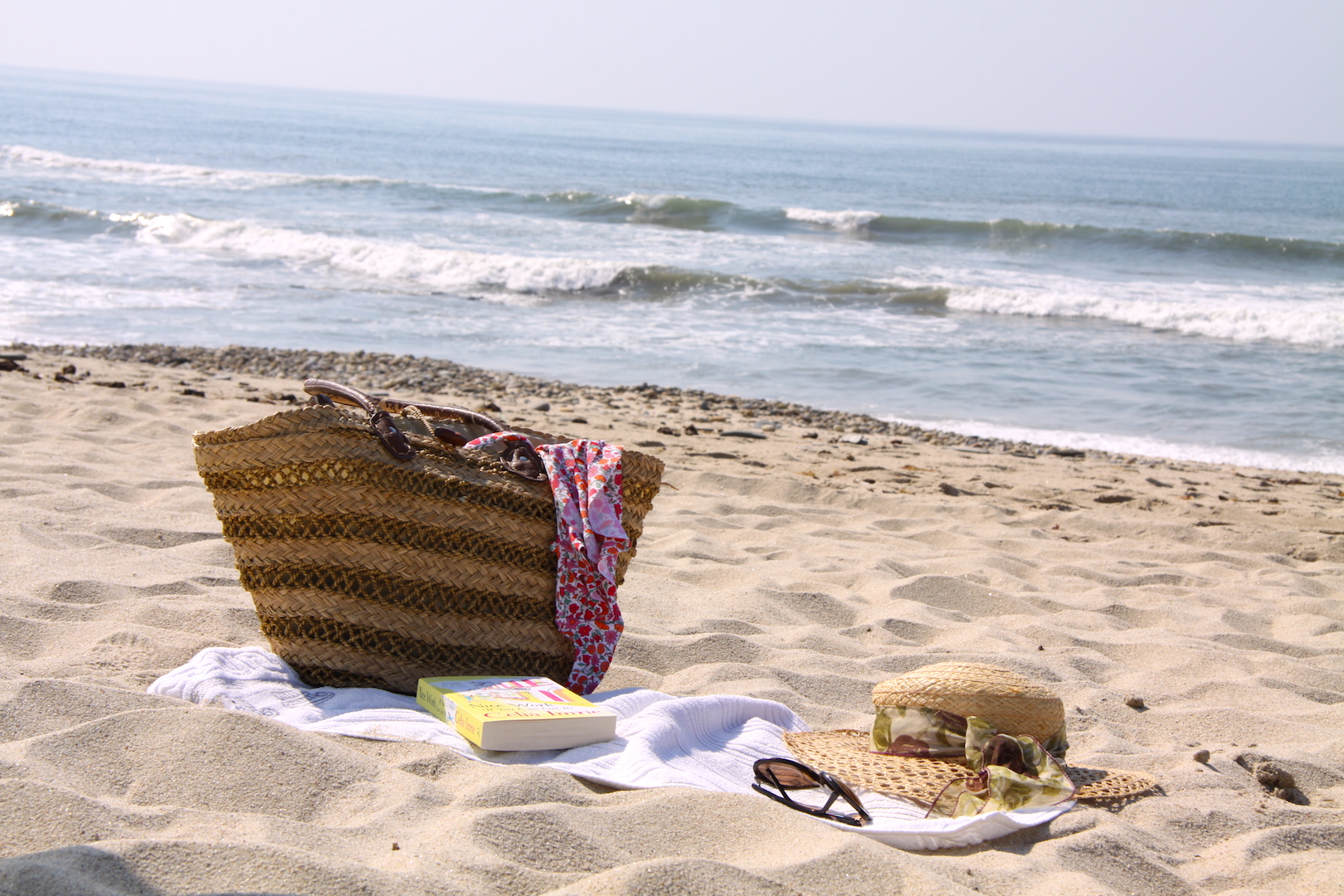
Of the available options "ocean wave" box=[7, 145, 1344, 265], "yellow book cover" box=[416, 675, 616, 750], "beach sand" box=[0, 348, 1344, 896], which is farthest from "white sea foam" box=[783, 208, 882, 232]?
"yellow book cover" box=[416, 675, 616, 750]

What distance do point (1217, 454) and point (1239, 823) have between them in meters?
6.92

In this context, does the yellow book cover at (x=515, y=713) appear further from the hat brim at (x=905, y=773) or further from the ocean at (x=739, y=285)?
the ocean at (x=739, y=285)

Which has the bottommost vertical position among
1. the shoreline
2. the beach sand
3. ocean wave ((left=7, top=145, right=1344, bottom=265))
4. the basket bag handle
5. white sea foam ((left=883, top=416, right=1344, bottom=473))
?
white sea foam ((left=883, top=416, right=1344, bottom=473))

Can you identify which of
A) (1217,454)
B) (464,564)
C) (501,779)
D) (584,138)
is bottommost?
(1217,454)

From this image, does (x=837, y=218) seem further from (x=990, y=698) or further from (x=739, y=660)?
(x=990, y=698)

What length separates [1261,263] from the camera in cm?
2166

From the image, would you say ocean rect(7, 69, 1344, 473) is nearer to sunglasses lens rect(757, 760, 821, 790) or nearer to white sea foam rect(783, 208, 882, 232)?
white sea foam rect(783, 208, 882, 232)

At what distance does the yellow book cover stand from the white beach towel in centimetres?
3

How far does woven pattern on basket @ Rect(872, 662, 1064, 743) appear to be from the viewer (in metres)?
2.66

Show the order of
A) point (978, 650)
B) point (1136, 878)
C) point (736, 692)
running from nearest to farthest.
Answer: point (1136, 878) → point (736, 692) → point (978, 650)

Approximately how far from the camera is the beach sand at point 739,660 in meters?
1.92

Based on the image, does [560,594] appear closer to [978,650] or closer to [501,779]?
[501,779]

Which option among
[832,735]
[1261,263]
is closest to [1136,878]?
[832,735]

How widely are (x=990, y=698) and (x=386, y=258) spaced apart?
15521 millimetres
